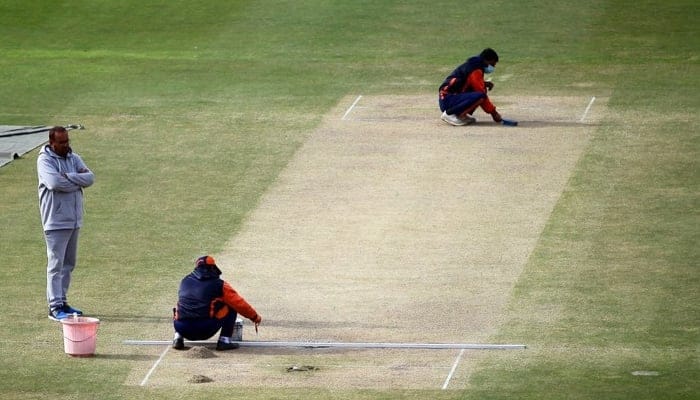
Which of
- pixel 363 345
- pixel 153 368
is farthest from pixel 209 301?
pixel 363 345

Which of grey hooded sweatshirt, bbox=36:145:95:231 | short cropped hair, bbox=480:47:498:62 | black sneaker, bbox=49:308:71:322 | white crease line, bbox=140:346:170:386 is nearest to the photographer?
white crease line, bbox=140:346:170:386

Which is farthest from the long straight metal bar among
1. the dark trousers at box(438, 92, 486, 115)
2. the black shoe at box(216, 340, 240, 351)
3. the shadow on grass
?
the dark trousers at box(438, 92, 486, 115)

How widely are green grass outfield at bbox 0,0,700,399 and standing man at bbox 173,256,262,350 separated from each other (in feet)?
2.23

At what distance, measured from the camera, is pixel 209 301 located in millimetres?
14570

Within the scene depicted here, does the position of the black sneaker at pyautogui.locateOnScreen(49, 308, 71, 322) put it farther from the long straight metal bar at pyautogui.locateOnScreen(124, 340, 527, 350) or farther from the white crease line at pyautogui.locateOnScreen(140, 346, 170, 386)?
the white crease line at pyautogui.locateOnScreen(140, 346, 170, 386)

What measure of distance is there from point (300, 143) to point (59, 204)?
8.00m

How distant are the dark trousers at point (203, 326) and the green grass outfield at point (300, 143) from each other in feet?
2.03

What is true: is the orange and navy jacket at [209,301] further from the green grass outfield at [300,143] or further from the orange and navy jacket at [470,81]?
the orange and navy jacket at [470,81]

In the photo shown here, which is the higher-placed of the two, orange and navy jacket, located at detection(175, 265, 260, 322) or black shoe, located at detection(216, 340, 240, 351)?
orange and navy jacket, located at detection(175, 265, 260, 322)

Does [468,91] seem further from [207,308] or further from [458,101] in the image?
[207,308]

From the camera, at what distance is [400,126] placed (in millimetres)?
24000

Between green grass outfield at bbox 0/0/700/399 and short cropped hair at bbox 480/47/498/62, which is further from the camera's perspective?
short cropped hair at bbox 480/47/498/62

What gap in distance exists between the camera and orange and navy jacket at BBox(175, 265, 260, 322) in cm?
1458

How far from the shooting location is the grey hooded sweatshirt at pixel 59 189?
51.1ft
